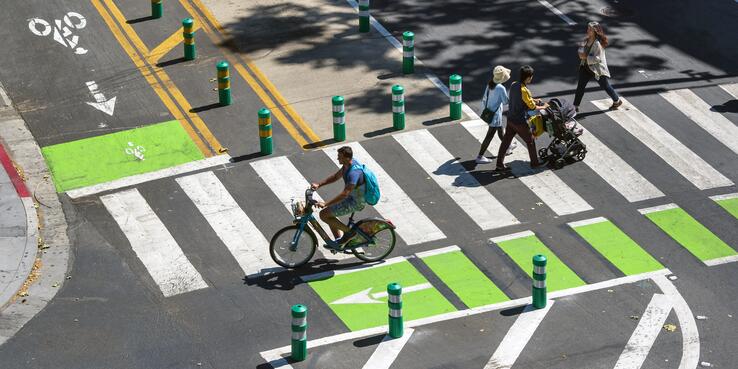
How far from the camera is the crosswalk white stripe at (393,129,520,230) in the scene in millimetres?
19734

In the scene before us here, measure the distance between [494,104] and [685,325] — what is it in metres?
5.58

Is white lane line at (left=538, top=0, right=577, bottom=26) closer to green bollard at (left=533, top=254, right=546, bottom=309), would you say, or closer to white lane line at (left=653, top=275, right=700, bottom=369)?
white lane line at (left=653, top=275, right=700, bottom=369)

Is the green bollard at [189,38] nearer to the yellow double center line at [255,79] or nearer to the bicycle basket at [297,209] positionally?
the yellow double center line at [255,79]

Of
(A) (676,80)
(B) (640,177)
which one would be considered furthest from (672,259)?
(A) (676,80)

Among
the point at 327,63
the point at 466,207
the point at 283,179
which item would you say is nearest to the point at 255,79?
the point at 327,63

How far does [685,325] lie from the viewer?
16781mm

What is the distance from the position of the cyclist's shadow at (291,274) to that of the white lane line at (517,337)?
8.24 ft

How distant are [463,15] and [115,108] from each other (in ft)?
25.7

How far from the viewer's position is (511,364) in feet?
52.4

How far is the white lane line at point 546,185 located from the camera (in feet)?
65.7

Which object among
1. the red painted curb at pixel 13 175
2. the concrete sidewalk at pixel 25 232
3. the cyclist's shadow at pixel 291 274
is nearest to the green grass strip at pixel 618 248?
the cyclist's shadow at pixel 291 274

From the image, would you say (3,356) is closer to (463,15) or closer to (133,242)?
(133,242)

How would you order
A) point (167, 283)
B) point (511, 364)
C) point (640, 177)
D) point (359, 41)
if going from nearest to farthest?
point (511, 364)
point (167, 283)
point (640, 177)
point (359, 41)

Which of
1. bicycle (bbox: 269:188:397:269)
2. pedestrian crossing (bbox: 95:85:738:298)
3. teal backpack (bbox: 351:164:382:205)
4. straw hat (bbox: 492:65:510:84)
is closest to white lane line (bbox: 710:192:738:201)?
pedestrian crossing (bbox: 95:85:738:298)
